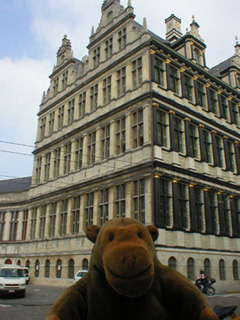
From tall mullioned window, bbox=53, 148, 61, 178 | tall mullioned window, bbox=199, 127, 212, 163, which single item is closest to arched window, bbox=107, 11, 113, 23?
tall mullioned window, bbox=53, 148, 61, 178

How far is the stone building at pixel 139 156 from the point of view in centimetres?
1870

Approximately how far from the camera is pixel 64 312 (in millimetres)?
2793

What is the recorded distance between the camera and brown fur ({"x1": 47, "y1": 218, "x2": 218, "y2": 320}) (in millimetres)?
2549

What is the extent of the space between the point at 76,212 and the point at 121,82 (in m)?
10.5

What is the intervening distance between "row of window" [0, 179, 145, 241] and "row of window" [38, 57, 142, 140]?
7263 mm

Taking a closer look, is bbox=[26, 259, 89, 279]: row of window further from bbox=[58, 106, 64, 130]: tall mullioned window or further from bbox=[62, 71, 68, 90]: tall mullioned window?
bbox=[62, 71, 68, 90]: tall mullioned window

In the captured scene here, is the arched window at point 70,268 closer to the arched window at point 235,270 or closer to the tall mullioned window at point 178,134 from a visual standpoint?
the tall mullioned window at point 178,134

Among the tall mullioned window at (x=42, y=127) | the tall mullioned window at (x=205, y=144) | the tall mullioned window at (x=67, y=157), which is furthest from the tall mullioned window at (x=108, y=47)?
the tall mullioned window at (x=42, y=127)

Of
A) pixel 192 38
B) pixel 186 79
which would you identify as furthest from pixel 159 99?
pixel 192 38

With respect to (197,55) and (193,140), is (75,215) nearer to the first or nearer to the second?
(193,140)

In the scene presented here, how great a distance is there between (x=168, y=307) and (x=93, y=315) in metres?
0.73

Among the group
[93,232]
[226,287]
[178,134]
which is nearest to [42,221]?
[178,134]

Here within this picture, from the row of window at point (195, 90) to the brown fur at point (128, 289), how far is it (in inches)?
739

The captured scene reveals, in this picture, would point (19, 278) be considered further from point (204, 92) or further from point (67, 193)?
point (204, 92)
